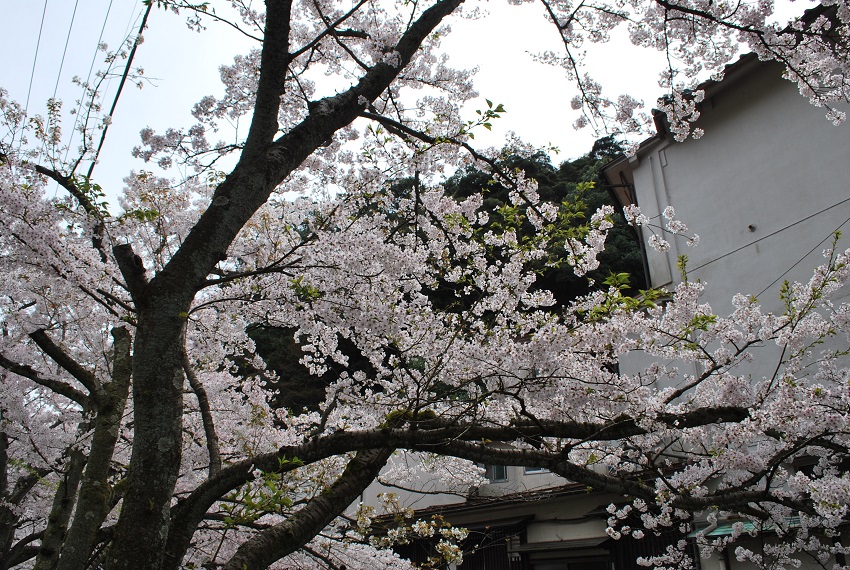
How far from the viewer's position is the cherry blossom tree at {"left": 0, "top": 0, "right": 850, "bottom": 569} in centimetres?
340

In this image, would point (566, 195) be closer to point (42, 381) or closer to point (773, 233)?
point (773, 233)

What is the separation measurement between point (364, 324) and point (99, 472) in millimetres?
2995

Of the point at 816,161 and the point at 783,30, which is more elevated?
the point at 816,161

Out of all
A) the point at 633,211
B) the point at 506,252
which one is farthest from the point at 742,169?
the point at 506,252

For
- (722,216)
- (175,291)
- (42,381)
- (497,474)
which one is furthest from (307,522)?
(497,474)

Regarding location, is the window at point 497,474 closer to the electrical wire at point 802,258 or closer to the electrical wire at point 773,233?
the electrical wire at point 773,233

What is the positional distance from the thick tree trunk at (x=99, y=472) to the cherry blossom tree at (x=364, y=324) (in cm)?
2

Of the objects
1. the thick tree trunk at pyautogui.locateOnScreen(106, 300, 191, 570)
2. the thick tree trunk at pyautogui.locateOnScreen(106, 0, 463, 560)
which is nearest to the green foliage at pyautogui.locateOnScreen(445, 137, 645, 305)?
the thick tree trunk at pyautogui.locateOnScreen(106, 0, 463, 560)

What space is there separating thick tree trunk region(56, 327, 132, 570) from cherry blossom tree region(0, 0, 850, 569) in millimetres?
24

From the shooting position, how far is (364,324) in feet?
18.6

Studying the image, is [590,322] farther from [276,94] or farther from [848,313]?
[276,94]

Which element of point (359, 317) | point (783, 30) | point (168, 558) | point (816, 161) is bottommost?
point (168, 558)

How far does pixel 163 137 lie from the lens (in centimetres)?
543

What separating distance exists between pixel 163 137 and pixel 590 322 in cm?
440
